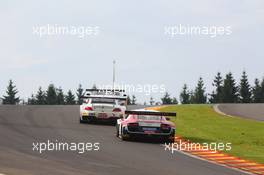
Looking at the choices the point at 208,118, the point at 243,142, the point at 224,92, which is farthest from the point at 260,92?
the point at 243,142

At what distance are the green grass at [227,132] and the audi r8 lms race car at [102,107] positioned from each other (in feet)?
9.25

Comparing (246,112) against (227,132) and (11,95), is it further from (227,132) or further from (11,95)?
(11,95)

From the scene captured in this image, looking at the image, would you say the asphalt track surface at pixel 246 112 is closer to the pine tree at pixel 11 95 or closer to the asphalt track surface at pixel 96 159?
the asphalt track surface at pixel 96 159

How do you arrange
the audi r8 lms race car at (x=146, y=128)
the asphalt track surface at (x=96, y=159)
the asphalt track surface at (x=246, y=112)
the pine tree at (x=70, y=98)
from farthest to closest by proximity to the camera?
the pine tree at (x=70, y=98) < the asphalt track surface at (x=246, y=112) < the audi r8 lms race car at (x=146, y=128) < the asphalt track surface at (x=96, y=159)

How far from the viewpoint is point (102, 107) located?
84.3ft

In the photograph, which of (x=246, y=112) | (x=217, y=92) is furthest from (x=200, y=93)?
(x=246, y=112)

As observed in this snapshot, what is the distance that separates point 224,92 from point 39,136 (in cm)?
10983

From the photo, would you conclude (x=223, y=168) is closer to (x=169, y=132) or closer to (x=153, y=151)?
(x=153, y=151)

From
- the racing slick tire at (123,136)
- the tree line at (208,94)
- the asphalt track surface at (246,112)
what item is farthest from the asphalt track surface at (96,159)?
the tree line at (208,94)

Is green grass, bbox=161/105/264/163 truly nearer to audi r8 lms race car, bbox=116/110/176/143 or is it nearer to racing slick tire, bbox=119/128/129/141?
audi r8 lms race car, bbox=116/110/176/143

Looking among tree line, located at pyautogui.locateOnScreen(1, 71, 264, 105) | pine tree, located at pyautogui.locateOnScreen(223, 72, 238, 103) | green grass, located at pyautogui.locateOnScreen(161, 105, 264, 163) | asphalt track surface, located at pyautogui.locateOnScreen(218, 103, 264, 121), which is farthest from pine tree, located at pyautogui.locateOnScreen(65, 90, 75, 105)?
green grass, located at pyautogui.locateOnScreen(161, 105, 264, 163)

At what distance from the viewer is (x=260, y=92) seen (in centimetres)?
13188

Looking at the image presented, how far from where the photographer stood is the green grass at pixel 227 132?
58.9ft

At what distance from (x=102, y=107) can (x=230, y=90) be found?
4045 inches
